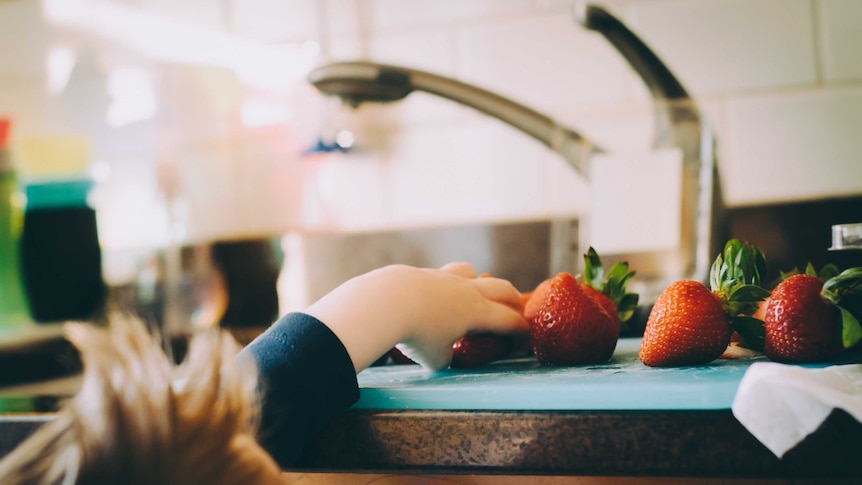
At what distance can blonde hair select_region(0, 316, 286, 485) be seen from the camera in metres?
0.23

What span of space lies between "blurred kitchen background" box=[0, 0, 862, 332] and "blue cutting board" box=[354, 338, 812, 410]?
46cm

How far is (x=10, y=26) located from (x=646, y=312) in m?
1.25

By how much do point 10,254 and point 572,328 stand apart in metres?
1.03

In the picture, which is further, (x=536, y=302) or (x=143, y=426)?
(x=536, y=302)

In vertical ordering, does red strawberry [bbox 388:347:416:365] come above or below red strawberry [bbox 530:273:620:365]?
below

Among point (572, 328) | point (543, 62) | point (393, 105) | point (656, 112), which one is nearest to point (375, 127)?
point (393, 105)

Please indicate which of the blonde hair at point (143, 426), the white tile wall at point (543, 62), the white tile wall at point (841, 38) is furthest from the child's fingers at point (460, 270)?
the white tile wall at point (841, 38)

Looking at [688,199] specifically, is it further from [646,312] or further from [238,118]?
[238,118]

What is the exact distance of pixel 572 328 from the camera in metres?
0.43

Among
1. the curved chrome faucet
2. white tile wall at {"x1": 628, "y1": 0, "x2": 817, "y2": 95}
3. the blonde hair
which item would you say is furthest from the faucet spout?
the blonde hair

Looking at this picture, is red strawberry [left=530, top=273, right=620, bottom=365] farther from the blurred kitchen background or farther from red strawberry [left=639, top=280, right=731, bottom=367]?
the blurred kitchen background

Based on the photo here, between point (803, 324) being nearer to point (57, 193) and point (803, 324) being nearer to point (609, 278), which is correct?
point (609, 278)

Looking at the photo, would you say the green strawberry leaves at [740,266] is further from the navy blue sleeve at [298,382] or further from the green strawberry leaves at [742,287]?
the navy blue sleeve at [298,382]

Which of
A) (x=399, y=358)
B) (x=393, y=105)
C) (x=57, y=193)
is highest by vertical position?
(x=393, y=105)
